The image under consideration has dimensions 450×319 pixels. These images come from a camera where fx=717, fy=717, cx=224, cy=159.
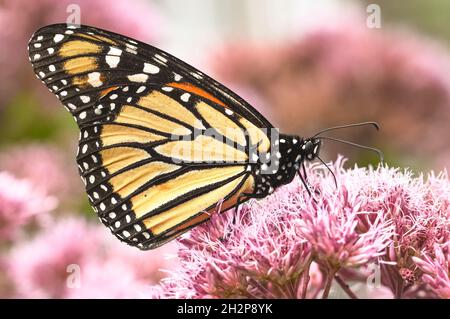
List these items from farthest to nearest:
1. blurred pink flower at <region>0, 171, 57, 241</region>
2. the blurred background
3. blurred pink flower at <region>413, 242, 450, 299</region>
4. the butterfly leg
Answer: the blurred background → blurred pink flower at <region>0, 171, 57, 241</region> → the butterfly leg → blurred pink flower at <region>413, 242, 450, 299</region>

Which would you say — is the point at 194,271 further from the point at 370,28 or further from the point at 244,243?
the point at 370,28

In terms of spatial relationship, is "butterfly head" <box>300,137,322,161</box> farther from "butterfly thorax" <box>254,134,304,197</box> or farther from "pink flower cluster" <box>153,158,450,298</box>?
"pink flower cluster" <box>153,158,450,298</box>

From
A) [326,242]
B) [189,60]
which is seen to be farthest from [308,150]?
[189,60]

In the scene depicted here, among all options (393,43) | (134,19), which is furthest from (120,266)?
(393,43)

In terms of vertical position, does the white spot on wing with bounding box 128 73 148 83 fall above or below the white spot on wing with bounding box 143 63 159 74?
below

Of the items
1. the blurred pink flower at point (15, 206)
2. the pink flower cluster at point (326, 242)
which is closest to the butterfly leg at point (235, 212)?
the pink flower cluster at point (326, 242)

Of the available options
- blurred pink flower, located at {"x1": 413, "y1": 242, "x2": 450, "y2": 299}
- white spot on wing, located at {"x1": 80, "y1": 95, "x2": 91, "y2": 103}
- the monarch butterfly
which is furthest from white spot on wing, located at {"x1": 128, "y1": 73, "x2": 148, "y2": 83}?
blurred pink flower, located at {"x1": 413, "y1": 242, "x2": 450, "y2": 299}

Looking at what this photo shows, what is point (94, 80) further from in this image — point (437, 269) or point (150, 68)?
point (437, 269)
